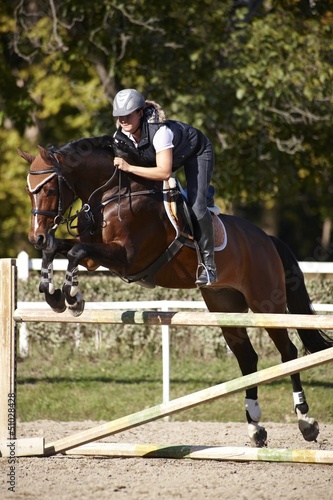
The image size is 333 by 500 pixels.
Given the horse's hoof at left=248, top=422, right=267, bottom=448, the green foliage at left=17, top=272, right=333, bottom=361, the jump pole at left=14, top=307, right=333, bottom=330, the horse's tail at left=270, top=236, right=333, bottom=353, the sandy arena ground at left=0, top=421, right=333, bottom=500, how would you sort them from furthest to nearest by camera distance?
1. the green foliage at left=17, top=272, right=333, bottom=361
2. the horse's tail at left=270, top=236, right=333, bottom=353
3. the horse's hoof at left=248, top=422, right=267, bottom=448
4. the jump pole at left=14, top=307, right=333, bottom=330
5. the sandy arena ground at left=0, top=421, right=333, bottom=500

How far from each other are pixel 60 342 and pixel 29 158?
16.0 ft

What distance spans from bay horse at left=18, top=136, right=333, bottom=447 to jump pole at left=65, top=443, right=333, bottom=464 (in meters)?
0.95

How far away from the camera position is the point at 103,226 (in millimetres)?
5801

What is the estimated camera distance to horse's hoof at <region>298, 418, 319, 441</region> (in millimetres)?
6453

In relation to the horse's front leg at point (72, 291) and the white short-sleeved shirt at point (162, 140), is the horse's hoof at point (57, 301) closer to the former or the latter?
the horse's front leg at point (72, 291)

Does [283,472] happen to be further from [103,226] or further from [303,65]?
[303,65]

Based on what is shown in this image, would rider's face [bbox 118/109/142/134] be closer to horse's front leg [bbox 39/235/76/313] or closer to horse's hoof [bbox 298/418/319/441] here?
horse's front leg [bbox 39/235/76/313]

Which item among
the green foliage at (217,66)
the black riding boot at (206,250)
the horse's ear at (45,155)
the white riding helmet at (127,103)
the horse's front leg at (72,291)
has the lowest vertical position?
the horse's front leg at (72,291)

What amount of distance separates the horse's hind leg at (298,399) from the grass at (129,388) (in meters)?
1.53

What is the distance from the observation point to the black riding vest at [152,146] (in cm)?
577

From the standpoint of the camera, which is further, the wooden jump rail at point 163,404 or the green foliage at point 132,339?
the green foliage at point 132,339

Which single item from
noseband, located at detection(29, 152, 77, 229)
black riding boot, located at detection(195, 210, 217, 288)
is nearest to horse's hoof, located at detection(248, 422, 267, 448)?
black riding boot, located at detection(195, 210, 217, 288)

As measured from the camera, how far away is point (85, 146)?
600 centimetres

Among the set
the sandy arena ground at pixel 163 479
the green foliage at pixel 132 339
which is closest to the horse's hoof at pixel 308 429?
the sandy arena ground at pixel 163 479
